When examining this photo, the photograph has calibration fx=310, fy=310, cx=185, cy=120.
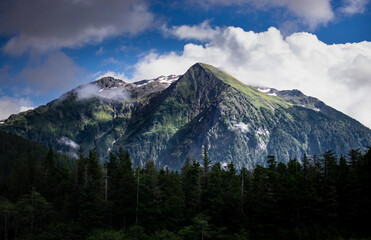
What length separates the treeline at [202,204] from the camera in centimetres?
6788

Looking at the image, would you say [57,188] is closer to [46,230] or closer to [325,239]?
[46,230]

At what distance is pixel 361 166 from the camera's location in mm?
70875

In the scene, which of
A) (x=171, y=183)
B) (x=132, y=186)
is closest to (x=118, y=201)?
(x=132, y=186)

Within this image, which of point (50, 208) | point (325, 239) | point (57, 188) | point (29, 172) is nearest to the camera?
point (325, 239)

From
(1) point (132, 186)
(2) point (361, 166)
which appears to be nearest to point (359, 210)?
(2) point (361, 166)

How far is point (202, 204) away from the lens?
85625 millimetres

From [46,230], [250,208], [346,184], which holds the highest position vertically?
[346,184]

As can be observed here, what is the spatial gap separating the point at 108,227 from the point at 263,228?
42.4m

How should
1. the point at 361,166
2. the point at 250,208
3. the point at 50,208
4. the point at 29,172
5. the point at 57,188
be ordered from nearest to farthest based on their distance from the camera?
the point at 361,166, the point at 250,208, the point at 50,208, the point at 57,188, the point at 29,172

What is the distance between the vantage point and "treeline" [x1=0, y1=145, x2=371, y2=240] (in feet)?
223

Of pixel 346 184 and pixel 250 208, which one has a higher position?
pixel 346 184

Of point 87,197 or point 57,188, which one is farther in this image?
point 57,188

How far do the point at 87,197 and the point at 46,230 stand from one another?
13.9 m

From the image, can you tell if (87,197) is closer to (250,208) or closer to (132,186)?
(132,186)
